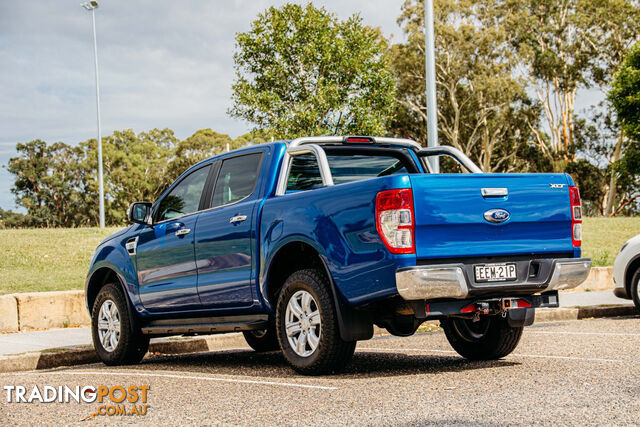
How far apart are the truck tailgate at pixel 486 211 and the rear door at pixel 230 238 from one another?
1808 mm

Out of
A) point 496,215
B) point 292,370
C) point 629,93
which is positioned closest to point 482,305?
point 496,215

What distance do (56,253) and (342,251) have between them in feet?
47.7

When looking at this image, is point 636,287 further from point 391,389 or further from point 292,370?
point 391,389

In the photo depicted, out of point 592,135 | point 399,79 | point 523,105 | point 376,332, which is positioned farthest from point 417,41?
point 376,332

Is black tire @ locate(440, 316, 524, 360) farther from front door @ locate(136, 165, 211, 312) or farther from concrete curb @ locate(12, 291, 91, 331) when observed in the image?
concrete curb @ locate(12, 291, 91, 331)

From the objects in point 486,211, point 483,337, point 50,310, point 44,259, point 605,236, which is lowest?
point 483,337

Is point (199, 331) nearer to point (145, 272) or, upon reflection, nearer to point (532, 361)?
point (145, 272)

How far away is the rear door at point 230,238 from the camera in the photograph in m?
7.05

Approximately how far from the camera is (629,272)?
1151cm

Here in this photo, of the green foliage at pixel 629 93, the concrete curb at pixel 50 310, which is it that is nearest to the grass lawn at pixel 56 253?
the concrete curb at pixel 50 310

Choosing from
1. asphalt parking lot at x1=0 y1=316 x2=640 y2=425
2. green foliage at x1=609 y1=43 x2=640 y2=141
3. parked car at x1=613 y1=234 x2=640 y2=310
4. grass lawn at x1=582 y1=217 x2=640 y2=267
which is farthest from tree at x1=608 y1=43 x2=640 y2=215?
asphalt parking lot at x1=0 y1=316 x2=640 y2=425

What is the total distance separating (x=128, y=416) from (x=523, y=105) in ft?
142

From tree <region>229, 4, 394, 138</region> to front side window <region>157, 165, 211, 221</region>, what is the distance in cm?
2551

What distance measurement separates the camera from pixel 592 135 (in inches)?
1853
